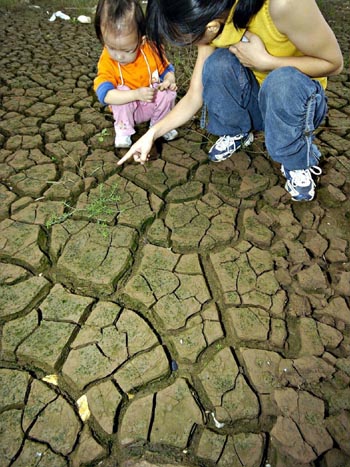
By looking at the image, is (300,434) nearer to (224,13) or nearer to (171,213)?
(171,213)

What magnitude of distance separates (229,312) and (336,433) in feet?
2.04

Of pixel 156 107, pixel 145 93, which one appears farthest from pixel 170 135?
pixel 145 93

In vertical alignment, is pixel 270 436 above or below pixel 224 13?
below

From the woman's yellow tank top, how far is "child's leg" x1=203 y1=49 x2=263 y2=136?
0.22m

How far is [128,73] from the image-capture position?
248cm

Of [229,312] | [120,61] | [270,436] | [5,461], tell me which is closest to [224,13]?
[120,61]

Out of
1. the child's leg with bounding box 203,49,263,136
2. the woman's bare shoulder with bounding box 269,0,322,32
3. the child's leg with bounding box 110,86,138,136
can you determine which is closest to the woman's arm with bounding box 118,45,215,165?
the child's leg with bounding box 203,49,263,136

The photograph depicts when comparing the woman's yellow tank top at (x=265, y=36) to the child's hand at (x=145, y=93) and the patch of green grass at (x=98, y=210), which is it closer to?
the child's hand at (x=145, y=93)

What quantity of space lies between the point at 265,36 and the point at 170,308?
1.40 m

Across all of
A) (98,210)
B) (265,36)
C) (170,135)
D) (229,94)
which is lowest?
(98,210)

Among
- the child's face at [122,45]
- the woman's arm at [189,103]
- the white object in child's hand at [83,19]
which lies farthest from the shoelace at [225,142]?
the white object in child's hand at [83,19]

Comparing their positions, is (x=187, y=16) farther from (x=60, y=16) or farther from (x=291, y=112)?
(x=60, y=16)

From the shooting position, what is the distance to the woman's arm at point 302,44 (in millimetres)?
1648

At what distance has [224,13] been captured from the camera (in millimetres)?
1578
